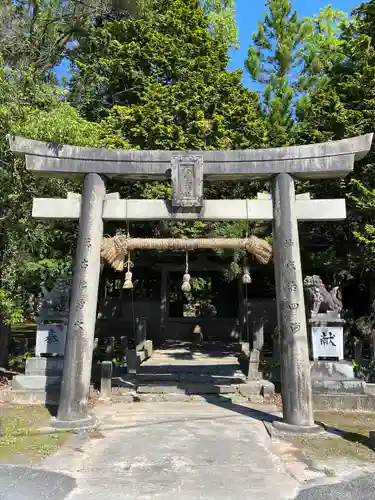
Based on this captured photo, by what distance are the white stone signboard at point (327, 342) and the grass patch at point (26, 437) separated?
6.07 meters

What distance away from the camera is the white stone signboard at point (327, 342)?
10.3 metres

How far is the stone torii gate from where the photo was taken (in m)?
7.73

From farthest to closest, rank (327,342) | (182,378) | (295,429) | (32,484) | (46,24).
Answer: (46,24) < (182,378) < (327,342) < (295,429) < (32,484)

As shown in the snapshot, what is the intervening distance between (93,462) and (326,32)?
25.1 m

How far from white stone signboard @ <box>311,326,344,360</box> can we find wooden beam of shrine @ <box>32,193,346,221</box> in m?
3.46

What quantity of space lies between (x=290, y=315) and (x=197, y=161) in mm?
3207

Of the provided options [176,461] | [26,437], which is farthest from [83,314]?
[176,461]

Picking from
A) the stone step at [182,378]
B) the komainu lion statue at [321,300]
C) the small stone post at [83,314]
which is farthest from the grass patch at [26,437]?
the komainu lion statue at [321,300]

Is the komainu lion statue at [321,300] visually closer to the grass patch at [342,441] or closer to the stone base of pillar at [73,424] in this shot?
the grass patch at [342,441]

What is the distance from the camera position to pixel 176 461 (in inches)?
229

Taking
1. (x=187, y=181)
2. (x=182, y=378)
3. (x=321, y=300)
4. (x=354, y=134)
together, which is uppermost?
(x=354, y=134)

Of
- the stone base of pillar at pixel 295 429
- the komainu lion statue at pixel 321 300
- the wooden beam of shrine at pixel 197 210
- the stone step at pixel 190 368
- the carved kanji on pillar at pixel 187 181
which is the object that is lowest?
the stone base of pillar at pixel 295 429

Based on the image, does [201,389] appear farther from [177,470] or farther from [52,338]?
[177,470]

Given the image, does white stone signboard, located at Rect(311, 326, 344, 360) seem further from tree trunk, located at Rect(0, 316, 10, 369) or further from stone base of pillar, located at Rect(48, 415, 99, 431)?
tree trunk, located at Rect(0, 316, 10, 369)
